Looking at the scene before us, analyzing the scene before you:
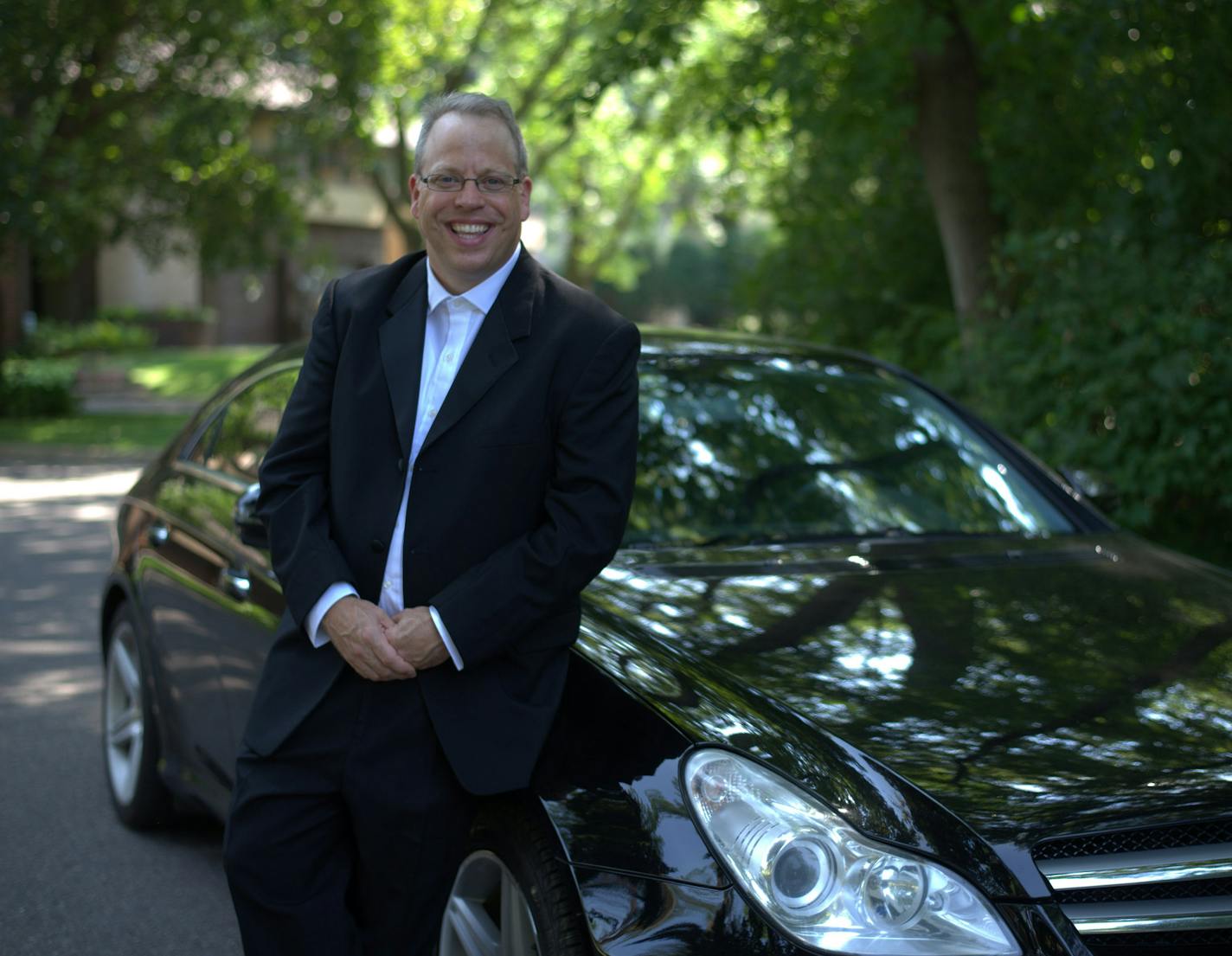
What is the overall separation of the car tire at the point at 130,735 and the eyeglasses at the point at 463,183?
2.52 m

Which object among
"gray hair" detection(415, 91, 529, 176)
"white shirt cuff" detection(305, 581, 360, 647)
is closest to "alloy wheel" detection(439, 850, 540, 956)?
"white shirt cuff" detection(305, 581, 360, 647)

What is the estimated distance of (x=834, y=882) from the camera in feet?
8.18

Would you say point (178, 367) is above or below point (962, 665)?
below

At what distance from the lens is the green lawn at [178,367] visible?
31.6 m

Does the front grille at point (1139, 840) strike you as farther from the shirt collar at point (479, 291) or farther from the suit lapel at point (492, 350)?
the shirt collar at point (479, 291)

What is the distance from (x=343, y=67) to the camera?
2277 centimetres

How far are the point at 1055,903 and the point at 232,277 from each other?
44.8 m

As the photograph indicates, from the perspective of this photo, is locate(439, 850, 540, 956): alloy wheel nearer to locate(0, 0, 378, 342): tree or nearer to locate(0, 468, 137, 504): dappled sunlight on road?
locate(0, 468, 137, 504): dappled sunlight on road

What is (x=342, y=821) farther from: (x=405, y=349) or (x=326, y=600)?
(x=405, y=349)

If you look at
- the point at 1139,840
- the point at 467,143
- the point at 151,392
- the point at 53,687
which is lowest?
the point at 151,392

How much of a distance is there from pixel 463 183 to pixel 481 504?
59 cm

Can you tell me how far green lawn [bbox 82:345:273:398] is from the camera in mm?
31594

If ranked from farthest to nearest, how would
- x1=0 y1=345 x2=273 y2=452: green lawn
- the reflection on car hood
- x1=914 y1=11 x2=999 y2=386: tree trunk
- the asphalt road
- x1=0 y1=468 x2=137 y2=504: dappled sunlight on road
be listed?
1. x1=0 y1=345 x2=273 y2=452: green lawn
2. x1=0 y1=468 x2=137 y2=504: dappled sunlight on road
3. x1=914 y1=11 x2=999 y2=386: tree trunk
4. the asphalt road
5. the reflection on car hood

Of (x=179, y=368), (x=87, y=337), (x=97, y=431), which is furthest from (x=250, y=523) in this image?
(x=87, y=337)
